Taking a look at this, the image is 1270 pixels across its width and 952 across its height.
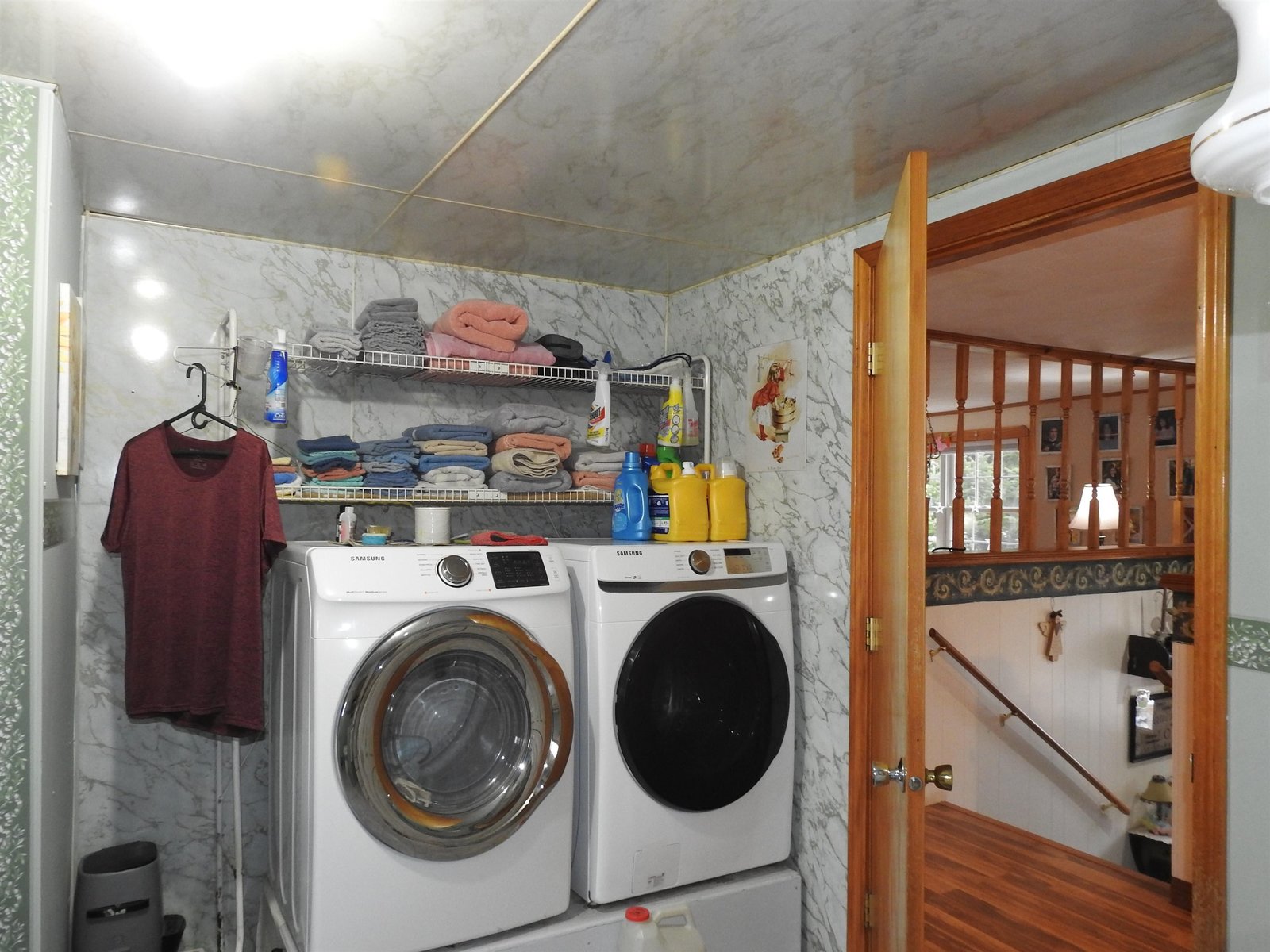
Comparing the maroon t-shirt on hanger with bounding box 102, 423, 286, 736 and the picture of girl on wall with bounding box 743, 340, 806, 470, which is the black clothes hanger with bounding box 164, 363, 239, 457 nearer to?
the maroon t-shirt on hanger with bounding box 102, 423, 286, 736

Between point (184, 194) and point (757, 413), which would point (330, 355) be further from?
point (757, 413)

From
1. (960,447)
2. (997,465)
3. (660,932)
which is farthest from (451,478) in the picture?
(997,465)

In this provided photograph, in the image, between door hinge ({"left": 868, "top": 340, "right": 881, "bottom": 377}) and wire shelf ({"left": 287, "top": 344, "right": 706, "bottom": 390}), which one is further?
wire shelf ({"left": 287, "top": 344, "right": 706, "bottom": 390})

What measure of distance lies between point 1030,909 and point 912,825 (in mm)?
2157

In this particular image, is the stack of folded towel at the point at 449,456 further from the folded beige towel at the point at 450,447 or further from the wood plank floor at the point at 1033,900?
the wood plank floor at the point at 1033,900

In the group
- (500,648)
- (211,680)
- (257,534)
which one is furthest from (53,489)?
(500,648)

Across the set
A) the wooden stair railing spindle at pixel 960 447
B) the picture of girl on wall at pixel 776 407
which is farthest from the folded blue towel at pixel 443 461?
the wooden stair railing spindle at pixel 960 447

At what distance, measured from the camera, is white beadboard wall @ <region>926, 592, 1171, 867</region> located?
441 centimetres

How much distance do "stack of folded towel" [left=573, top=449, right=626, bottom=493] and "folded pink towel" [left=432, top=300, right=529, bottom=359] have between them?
442mm

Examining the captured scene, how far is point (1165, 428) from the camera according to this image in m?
6.40

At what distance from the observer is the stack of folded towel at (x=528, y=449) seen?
278cm

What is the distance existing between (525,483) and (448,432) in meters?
0.29

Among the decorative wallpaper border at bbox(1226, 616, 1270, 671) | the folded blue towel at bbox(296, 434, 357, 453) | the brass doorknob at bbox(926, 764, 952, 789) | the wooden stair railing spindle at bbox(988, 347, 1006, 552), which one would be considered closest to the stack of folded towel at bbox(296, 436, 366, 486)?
the folded blue towel at bbox(296, 434, 357, 453)

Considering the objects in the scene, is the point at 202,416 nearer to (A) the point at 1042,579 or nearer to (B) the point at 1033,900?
(B) the point at 1033,900
